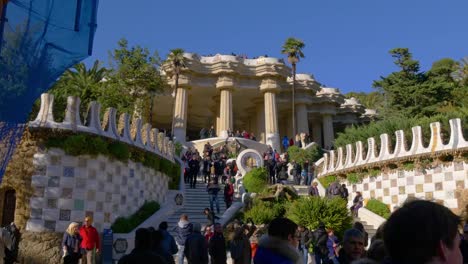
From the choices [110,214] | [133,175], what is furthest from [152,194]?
[110,214]

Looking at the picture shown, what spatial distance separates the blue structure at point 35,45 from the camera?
545 centimetres

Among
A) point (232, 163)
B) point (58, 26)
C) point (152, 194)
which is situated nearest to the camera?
point (58, 26)

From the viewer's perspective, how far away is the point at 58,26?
5629 mm

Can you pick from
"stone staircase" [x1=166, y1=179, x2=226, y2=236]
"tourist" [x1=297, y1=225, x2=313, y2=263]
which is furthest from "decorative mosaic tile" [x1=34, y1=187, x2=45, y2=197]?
"tourist" [x1=297, y1=225, x2=313, y2=263]

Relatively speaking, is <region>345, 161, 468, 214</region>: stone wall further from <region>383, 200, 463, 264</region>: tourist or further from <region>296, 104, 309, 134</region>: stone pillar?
<region>296, 104, 309, 134</region>: stone pillar

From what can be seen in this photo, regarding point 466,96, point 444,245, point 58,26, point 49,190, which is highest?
point 466,96

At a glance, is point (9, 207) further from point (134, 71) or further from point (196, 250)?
point (134, 71)

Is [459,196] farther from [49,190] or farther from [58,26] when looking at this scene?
[58,26]

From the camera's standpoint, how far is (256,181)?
22.4 m

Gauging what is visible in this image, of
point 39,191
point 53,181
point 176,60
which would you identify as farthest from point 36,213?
point 176,60

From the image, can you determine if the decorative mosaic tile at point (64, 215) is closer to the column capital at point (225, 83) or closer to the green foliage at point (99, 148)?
the green foliage at point (99, 148)

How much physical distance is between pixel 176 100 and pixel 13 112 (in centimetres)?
3494

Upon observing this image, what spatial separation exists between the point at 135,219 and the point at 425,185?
462 inches

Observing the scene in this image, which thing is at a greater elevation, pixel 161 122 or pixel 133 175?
pixel 161 122
